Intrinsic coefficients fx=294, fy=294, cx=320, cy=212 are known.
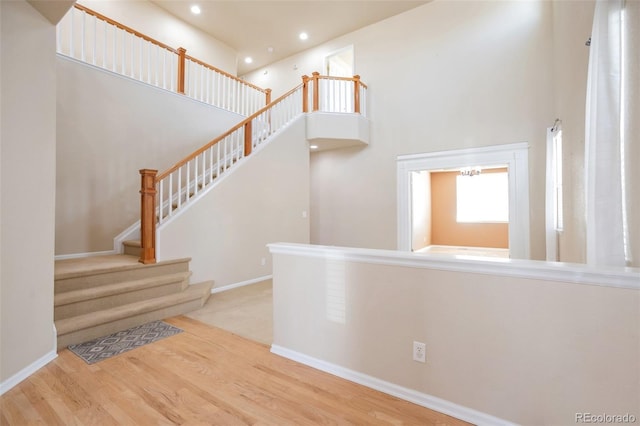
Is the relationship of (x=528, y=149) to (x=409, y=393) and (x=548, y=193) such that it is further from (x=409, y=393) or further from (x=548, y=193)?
(x=409, y=393)

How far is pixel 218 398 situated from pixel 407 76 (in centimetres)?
597

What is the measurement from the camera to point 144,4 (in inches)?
221

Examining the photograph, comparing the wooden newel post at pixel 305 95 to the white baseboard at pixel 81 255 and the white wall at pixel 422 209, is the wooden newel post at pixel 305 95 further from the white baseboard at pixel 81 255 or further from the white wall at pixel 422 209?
the white baseboard at pixel 81 255

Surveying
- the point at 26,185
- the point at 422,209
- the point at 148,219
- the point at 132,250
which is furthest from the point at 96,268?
the point at 422,209

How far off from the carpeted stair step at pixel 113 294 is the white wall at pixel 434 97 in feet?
12.6

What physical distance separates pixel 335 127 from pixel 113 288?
4432 mm

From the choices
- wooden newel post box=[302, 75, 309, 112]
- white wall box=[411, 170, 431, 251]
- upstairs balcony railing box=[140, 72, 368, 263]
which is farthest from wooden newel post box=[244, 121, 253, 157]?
white wall box=[411, 170, 431, 251]

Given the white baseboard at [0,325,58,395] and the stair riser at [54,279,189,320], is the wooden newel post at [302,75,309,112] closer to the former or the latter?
the stair riser at [54,279,189,320]

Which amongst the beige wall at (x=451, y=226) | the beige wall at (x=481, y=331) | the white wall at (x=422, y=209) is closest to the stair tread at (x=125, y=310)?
the beige wall at (x=481, y=331)

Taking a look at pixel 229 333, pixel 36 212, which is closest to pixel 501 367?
pixel 229 333

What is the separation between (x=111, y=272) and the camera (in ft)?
10.5

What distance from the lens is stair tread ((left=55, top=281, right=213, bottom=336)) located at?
2627mm

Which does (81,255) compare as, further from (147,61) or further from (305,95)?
(305,95)

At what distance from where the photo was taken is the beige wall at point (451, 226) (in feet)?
27.2
